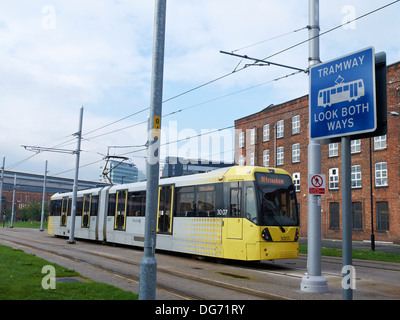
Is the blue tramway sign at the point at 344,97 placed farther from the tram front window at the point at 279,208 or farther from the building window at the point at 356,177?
the building window at the point at 356,177

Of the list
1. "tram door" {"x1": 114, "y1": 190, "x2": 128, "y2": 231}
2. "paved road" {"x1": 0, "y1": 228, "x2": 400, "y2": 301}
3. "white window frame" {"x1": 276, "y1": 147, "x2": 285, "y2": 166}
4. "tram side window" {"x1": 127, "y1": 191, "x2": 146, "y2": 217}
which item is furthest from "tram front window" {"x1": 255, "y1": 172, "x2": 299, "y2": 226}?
"white window frame" {"x1": 276, "y1": 147, "x2": 285, "y2": 166}

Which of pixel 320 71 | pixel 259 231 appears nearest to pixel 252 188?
pixel 259 231

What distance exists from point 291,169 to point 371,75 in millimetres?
42265

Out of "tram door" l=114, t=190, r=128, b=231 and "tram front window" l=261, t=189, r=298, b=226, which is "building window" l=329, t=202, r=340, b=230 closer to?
"tram door" l=114, t=190, r=128, b=231

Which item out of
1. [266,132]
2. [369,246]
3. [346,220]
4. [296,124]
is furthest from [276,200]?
[266,132]

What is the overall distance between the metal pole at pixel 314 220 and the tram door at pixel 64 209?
23.8 metres

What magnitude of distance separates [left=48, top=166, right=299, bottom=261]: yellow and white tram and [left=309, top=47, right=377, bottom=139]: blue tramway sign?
9.88 metres

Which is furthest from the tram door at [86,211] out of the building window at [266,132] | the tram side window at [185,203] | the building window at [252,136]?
the building window at [252,136]

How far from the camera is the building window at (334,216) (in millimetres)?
39219

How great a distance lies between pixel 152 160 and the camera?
6.67 metres

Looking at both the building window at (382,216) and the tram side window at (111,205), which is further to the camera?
the building window at (382,216)

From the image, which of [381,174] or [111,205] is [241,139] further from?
[111,205]

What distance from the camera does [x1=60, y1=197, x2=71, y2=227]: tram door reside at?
100 feet
